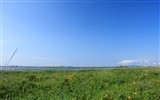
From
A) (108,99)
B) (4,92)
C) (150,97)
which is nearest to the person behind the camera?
(108,99)

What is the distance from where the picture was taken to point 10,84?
941 cm

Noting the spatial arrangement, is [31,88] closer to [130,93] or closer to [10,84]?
[10,84]

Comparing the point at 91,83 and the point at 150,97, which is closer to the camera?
the point at 150,97

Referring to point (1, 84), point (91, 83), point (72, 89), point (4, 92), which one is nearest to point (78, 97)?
point (72, 89)

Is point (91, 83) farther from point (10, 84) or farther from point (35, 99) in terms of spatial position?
point (10, 84)

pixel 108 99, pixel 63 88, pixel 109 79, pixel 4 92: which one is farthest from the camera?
pixel 109 79

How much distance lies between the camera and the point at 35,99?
759 cm

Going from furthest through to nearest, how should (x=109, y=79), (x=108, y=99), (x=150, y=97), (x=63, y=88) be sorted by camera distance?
(x=109, y=79)
(x=63, y=88)
(x=150, y=97)
(x=108, y=99)

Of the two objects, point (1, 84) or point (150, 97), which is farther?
point (1, 84)

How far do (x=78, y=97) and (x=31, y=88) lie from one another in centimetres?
299

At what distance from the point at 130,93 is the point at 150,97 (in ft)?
2.61

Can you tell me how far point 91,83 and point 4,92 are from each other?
4436 millimetres

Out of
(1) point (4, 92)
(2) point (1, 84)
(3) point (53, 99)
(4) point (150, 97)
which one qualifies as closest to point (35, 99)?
(3) point (53, 99)

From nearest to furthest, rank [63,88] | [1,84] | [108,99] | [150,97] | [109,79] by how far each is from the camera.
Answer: [108,99] → [150,97] → [1,84] → [63,88] → [109,79]
